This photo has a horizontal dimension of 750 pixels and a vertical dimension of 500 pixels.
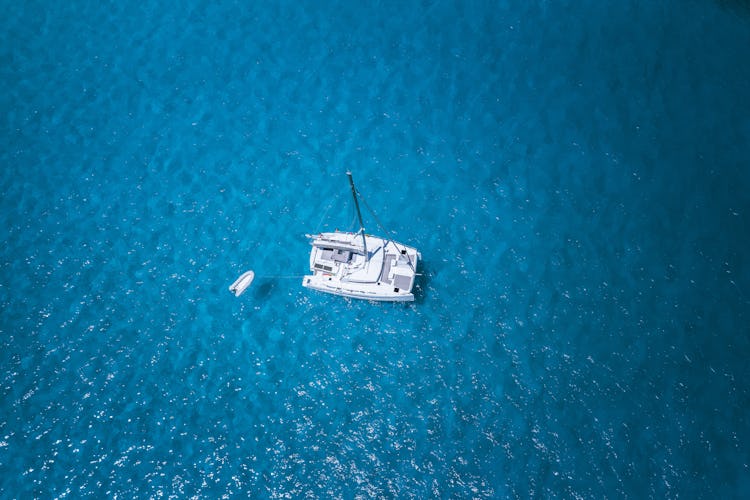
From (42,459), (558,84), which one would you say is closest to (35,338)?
(42,459)

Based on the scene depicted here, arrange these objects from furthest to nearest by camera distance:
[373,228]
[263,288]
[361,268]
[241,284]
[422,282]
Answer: [373,228] < [263,288] < [422,282] < [241,284] < [361,268]

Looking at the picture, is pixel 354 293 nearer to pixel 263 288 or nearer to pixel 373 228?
pixel 373 228

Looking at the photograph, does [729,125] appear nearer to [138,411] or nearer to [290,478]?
[290,478]

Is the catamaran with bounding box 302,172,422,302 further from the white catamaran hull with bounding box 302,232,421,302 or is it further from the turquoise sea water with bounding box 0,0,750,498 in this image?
the turquoise sea water with bounding box 0,0,750,498

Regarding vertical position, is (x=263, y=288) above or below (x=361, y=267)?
below

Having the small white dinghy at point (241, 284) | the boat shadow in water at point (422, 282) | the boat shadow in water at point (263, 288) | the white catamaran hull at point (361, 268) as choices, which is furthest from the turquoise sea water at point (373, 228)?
the white catamaran hull at point (361, 268)

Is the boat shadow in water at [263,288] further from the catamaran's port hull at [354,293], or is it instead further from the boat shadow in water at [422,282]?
the boat shadow in water at [422,282]

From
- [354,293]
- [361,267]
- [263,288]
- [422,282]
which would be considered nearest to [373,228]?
[361,267]
